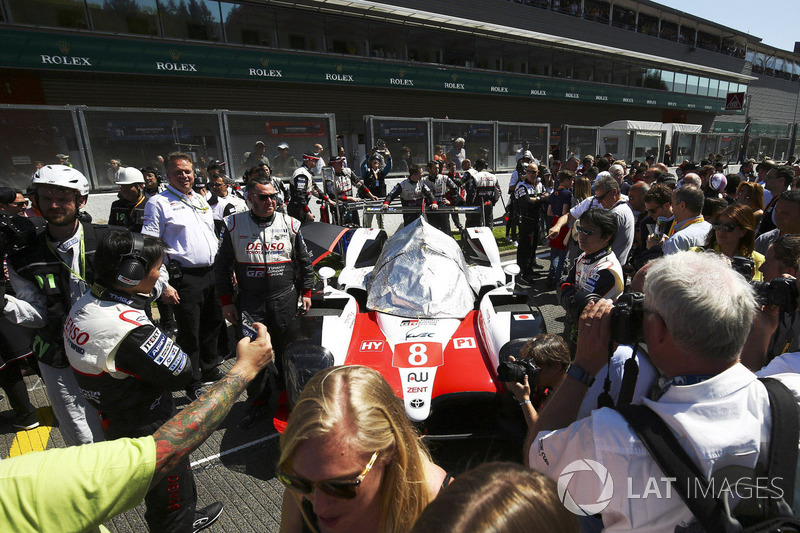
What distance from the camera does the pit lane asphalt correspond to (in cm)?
244

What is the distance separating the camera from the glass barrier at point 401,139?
10.9m

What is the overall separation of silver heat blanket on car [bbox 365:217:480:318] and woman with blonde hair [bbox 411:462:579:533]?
2580 millimetres

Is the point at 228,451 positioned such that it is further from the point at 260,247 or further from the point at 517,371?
the point at 517,371

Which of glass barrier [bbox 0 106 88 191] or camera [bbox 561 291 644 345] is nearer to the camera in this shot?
camera [bbox 561 291 644 345]

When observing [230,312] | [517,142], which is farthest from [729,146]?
[230,312]

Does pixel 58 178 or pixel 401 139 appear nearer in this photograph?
pixel 58 178

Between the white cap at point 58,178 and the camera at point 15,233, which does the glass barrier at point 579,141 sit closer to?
the white cap at point 58,178

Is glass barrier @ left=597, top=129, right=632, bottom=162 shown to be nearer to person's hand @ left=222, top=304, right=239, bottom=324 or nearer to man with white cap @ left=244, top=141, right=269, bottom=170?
man with white cap @ left=244, top=141, right=269, bottom=170

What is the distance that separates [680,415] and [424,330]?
218cm

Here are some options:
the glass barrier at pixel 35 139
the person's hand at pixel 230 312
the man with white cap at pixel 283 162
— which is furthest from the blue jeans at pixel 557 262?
the glass barrier at pixel 35 139

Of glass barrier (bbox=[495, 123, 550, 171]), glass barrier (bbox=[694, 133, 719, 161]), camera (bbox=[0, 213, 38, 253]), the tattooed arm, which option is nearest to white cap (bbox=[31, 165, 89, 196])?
camera (bbox=[0, 213, 38, 253])

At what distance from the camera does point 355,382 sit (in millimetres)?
1177

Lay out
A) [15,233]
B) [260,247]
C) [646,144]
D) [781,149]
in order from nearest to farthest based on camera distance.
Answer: [15,233] < [260,247] < [646,144] < [781,149]

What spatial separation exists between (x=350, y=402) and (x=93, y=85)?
16.8m
